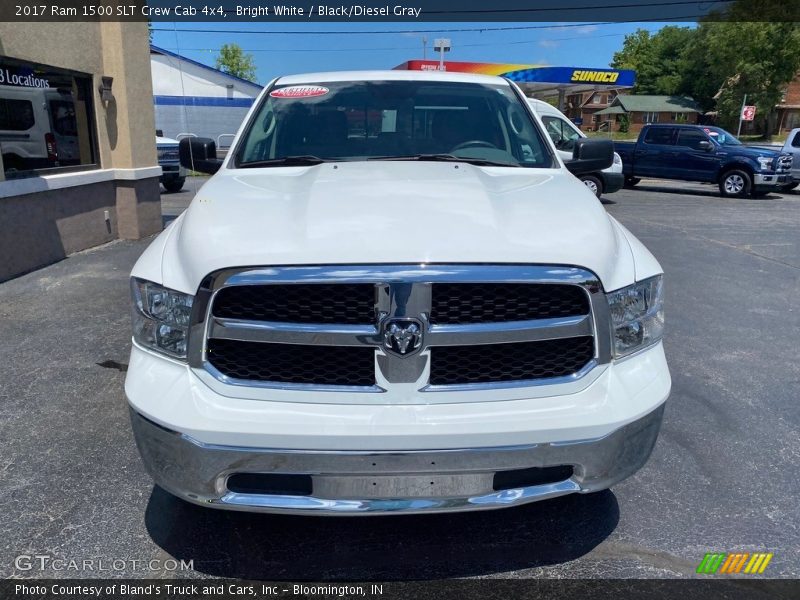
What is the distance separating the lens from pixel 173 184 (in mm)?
15797

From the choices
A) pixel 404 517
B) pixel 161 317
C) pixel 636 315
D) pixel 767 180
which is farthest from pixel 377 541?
pixel 767 180

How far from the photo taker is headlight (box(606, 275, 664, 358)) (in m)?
2.26

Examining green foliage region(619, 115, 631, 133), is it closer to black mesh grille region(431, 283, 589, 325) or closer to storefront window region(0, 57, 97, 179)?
storefront window region(0, 57, 97, 179)

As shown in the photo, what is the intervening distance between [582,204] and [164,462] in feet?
6.24

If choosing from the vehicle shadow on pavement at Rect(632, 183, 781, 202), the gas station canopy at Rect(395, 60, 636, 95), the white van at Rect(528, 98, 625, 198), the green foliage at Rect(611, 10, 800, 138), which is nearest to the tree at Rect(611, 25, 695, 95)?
the green foliage at Rect(611, 10, 800, 138)

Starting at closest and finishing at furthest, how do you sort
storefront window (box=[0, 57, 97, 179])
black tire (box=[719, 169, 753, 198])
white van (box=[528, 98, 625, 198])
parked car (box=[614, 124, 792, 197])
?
storefront window (box=[0, 57, 97, 179]) → white van (box=[528, 98, 625, 198]) → parked car (box=[614, 124, 792, 197]) → black tire (box=[719, 169, 753, 198])

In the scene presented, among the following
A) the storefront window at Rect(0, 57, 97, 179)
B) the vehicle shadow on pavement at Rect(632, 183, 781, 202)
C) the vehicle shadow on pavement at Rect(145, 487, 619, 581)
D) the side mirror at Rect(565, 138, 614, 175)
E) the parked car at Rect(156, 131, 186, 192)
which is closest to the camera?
the vehicle shadow on pavement at Rect(145, 487, 619, 581)

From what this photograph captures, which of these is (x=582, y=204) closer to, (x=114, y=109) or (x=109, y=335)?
(x=109, y=335)

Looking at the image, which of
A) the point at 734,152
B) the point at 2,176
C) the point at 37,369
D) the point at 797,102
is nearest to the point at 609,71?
the point at 734,152

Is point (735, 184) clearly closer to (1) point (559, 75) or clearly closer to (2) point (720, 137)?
(2) point (720, 137)

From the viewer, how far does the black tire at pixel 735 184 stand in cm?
1686

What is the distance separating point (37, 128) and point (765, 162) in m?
16.7

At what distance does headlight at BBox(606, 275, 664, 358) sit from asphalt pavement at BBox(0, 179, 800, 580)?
0.92 meters

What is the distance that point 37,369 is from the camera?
14.4 ft
